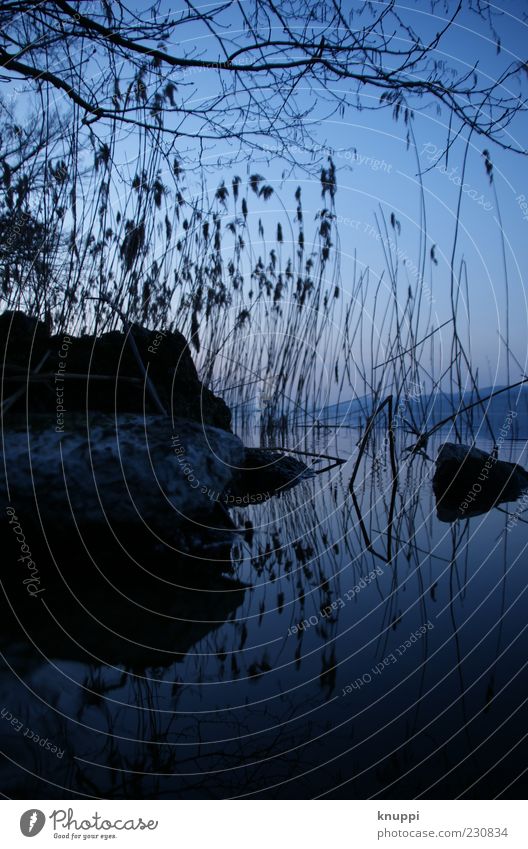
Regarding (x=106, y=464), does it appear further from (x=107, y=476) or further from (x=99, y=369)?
(x=99, y=369)

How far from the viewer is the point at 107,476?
1843 mm

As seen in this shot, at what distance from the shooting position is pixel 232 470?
2227 millimetres

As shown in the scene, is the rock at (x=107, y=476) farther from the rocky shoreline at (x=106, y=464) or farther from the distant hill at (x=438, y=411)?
the distant hill at (x=438, y=411)

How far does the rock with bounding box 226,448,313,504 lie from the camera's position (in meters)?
3.03

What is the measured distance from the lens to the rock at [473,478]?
8.85 feet

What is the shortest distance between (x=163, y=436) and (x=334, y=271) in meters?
2.26

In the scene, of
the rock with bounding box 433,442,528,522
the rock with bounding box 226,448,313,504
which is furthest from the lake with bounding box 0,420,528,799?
the rock with bounding box 226,448,313,504

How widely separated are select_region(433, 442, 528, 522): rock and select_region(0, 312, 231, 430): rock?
1269 millimetres
